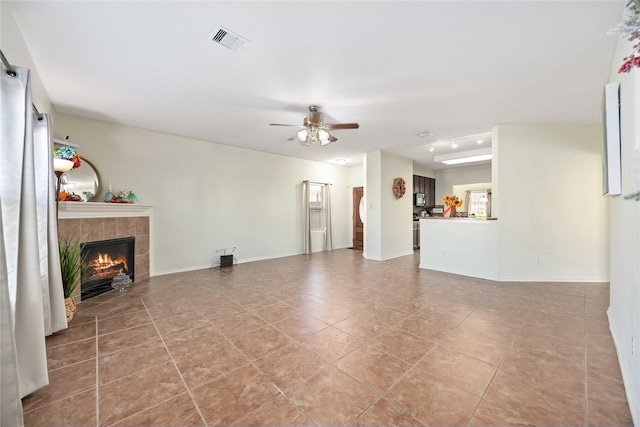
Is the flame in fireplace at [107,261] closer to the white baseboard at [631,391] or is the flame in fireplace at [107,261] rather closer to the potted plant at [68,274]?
the potted plant at [68,274]

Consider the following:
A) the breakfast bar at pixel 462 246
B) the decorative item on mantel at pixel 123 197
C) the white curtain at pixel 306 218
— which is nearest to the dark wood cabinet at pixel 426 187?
the breakfast bar at pixel 462 246

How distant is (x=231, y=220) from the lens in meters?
5.69

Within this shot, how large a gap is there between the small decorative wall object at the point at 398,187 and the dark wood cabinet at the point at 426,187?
1443mm

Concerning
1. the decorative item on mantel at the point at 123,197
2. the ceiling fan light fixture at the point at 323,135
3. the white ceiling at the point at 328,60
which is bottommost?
the decorative item on mantel at the point at 123,197

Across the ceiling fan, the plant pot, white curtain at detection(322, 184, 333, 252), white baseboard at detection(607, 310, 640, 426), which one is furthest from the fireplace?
white baseboard at detection(607, 310, 640, 426)

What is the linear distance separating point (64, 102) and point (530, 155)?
7.09m

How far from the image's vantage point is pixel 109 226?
12.7 feet

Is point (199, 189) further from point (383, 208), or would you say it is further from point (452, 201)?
point (452, 201)

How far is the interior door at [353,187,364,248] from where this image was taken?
8078 millimetres

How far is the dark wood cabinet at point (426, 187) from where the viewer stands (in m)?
7.89

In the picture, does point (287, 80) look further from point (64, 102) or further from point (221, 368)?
point (64, 102)

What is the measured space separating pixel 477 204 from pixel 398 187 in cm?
331

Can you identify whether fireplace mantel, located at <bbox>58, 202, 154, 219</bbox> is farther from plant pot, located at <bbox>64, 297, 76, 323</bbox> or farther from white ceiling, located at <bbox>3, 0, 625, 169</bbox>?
white ceiling, located at <bbox>3, 0, 625, 169</bbox>

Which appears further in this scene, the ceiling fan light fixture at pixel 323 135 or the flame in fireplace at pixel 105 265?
the flame in fireplace at pixel 105 265
